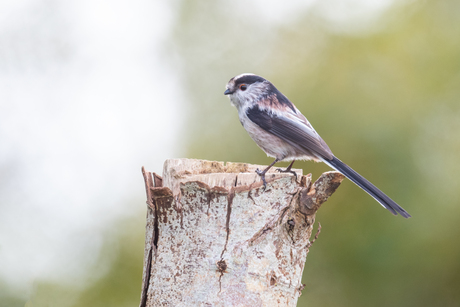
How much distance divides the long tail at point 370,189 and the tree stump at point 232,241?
75 centimetres

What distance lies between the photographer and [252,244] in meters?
2.97

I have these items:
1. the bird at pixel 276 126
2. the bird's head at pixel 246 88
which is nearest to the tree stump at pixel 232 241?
the bird at pixel 276 126

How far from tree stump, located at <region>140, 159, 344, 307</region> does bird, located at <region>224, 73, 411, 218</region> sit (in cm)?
88

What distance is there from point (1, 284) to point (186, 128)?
428 centimetres

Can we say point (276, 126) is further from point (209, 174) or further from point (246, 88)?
point (209, 174)

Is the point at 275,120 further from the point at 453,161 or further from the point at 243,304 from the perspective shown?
the point at 453,161

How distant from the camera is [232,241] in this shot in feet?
9.74

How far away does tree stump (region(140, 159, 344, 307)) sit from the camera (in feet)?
9.52

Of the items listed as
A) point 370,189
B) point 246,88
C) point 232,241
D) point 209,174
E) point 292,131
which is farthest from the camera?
point 246,88

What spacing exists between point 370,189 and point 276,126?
43.6 inches

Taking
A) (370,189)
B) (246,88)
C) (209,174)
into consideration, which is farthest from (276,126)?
(209,174)

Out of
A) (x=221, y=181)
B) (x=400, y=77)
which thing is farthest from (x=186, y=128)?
(x=221, y=181)

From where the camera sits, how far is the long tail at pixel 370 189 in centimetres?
358

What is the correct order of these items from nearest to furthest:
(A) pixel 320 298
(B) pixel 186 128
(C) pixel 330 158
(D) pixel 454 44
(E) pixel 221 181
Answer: (E) pixel 221 181
(C) pixel 330 158
(A) pixel 320 298
(D) pixel 454 44
(B) pixel 186 128
